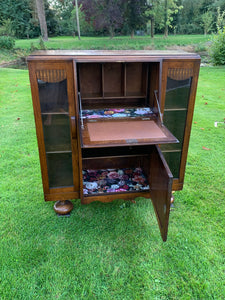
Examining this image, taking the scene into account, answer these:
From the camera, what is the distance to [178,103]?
224cm

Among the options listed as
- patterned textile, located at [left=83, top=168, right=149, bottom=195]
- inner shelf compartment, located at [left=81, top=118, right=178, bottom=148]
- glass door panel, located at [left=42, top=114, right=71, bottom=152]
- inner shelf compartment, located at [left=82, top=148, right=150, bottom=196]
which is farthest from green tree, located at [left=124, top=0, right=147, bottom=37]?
glass door panel, located at [left=42, top=114, right=71, bottom=152]

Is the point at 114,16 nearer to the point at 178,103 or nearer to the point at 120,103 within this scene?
the point at 120,103

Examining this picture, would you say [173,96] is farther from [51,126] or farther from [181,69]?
[51,126]

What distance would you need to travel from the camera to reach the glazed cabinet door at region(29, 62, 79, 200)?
188cm

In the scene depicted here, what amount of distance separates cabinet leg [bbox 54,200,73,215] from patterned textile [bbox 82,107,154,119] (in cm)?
91

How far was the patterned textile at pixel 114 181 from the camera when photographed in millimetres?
2418

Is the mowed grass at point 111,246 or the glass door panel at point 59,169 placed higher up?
the glass door panel at point 59,169

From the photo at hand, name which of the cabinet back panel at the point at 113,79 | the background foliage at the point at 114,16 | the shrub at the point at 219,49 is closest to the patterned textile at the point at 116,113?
the cabinet back panel at the point at 113,79

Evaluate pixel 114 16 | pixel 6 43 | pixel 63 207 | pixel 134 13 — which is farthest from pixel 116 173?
pixel 134 13

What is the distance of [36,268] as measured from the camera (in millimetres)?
1849

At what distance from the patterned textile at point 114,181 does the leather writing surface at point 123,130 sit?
0.66 m

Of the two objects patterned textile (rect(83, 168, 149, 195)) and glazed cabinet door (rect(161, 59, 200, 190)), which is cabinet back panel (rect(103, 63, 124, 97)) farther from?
patterned textile (rect(83, 168, 149, 195))

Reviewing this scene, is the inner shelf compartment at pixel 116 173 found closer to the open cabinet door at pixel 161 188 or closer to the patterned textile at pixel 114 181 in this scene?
the patterned textile at pixel 114 181

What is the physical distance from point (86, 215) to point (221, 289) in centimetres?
132
